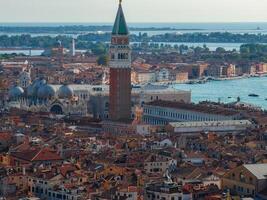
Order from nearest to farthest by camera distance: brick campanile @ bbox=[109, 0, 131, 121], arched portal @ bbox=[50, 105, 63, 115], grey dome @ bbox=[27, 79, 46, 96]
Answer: brick campanile @ bbox=[109, 0, 131, 121]
arched portal @ bbox=[50, 105, 63, 115]
grey dome @ bbox=[27, 79, 46, 96]

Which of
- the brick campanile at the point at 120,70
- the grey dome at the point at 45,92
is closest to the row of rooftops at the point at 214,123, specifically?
the brick campanile at the point at 120,70

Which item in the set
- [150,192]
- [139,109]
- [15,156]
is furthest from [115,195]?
[139,109]

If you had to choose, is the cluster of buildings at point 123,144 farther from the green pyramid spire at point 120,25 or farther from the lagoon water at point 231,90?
the lagoon water at point 231,90

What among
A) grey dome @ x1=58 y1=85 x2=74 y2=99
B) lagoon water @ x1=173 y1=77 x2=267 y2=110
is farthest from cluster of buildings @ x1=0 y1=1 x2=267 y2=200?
lagoon water @ x1=173 y1=77 x2=267 y2=110

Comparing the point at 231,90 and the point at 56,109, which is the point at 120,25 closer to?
the point at 56,109

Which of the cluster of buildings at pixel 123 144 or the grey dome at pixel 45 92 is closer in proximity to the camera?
the cluster of buildings at pixel 123 144

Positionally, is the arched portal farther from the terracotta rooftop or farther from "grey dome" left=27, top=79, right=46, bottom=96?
the terracotta rooftop
